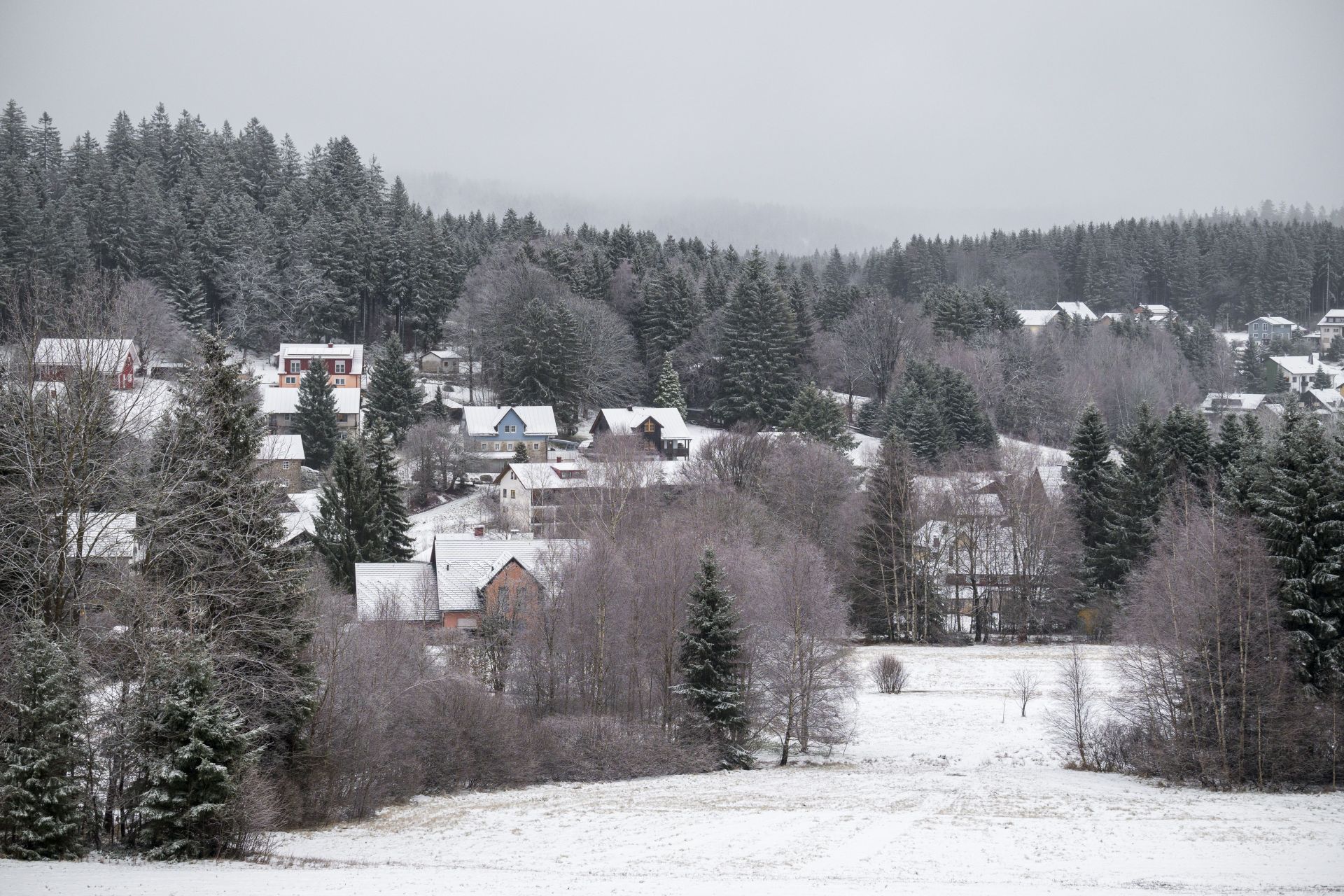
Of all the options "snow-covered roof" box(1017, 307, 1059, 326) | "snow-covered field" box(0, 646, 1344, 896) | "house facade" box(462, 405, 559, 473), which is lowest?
"snow-covered field" box(0, 646, 1344, 896)

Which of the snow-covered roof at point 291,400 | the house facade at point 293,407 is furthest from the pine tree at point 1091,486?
the snow-covered roof at point 291,400

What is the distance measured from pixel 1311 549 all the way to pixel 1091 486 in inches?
1073

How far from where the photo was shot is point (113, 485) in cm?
2023

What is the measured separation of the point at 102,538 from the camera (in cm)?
1856

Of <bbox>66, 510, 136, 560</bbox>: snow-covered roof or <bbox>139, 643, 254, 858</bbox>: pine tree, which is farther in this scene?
<bbox>66, 510, 136, 560</bbox>: snow-covered roof

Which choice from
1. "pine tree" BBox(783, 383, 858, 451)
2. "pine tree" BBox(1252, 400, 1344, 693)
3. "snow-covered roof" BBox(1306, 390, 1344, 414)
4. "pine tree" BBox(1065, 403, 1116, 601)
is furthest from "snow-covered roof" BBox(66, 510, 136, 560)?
"snow-covered roof" BBox(1306, 390, 1344, 414)

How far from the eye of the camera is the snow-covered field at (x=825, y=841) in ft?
52.0

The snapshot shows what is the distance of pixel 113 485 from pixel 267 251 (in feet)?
265

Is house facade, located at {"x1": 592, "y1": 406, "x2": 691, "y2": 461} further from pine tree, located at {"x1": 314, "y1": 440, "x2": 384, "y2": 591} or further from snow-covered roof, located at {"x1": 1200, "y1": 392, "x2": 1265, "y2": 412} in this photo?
snow-covered roof, located at {"x1": 1200, "y1": 392, "x2": 1265, "y2": 412}

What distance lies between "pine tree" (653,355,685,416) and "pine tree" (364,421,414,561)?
33.1 m

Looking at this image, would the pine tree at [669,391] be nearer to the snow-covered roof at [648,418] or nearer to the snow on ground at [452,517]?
the snow-covered roof at [648,418]

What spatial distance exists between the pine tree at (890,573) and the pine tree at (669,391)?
32908 millimetres

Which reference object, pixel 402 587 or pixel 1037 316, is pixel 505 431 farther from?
pixel 1037 316

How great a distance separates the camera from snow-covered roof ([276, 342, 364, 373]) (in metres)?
83.3
